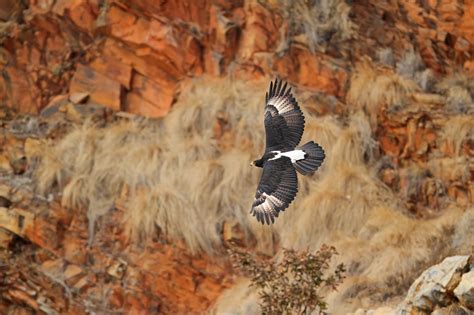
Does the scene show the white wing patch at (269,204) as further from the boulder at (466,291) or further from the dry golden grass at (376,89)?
the dry golden grass at (376,89)

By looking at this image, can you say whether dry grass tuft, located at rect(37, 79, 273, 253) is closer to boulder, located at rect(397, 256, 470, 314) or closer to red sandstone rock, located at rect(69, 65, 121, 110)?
red sandstone rock, located at rect(69, 65, 121, 110)

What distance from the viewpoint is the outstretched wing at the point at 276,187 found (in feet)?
27.8

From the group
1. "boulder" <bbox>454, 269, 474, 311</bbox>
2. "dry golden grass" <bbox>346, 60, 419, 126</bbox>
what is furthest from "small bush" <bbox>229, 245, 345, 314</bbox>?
"dry golden grass" <bbox>346, 60, 419, 126</bbox>

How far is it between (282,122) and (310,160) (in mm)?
754

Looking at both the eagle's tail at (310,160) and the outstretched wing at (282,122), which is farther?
the outstretched wing at (282,122)

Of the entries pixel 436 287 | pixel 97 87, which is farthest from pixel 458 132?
pixel 97 87

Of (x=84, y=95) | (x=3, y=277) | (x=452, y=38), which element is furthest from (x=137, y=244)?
(x=452, y=38)

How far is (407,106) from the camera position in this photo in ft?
38.9

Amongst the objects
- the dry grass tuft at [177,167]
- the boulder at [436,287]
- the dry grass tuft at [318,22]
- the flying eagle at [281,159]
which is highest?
the dry grass tuft at [318,22]

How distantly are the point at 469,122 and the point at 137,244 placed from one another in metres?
4.08

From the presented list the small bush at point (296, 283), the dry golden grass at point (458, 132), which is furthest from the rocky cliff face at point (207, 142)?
the small bush at point (296, 283)

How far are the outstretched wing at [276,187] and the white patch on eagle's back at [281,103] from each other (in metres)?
0.66

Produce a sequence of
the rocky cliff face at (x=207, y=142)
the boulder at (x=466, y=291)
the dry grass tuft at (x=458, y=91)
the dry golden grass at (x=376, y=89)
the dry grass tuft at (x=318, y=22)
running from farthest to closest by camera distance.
→ the dry grass tuft at (x=318, y=22)
the dry golden grass at (x=376, y=89)
the dry grass tuft at (x=458, y=91)
the rocky cliff face at (x=207, y=142)
the boulder at (x=466, y=291)

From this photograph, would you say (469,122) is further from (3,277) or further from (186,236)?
(3,277)
